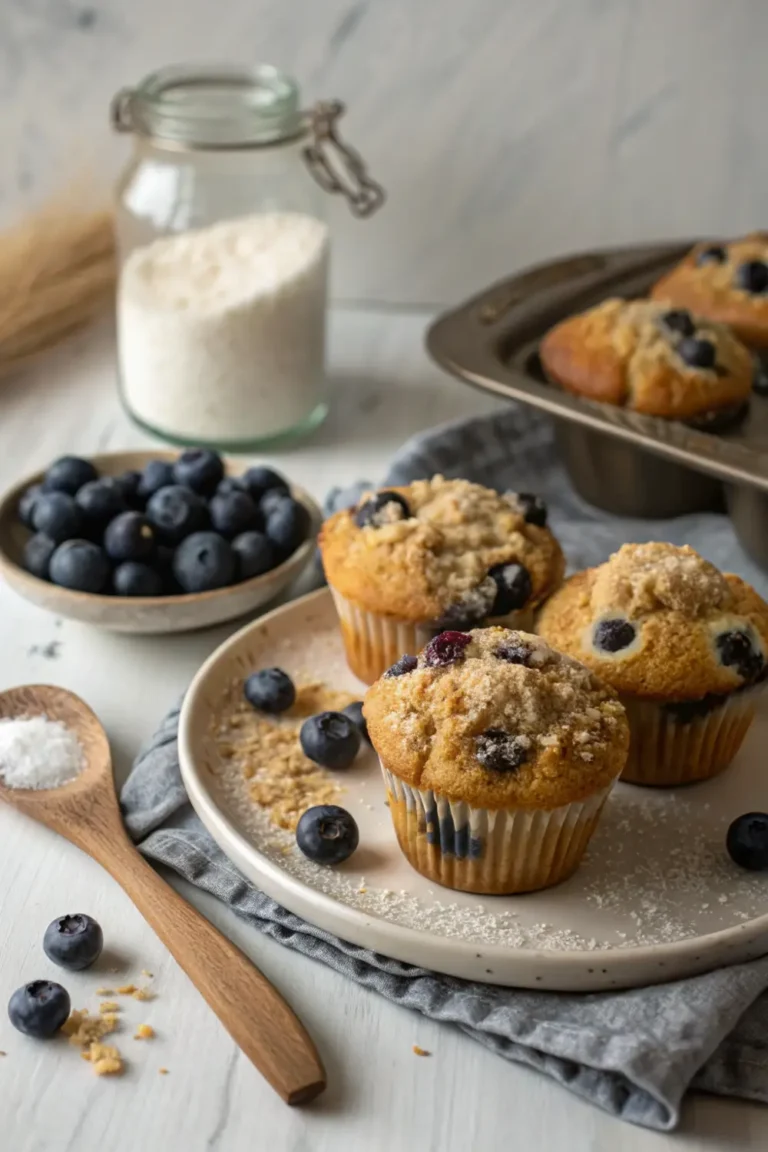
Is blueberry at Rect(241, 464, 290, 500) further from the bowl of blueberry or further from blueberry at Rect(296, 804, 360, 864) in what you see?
blueberry at Rect(296, 804, 360, 864)

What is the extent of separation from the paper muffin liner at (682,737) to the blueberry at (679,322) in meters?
0.77

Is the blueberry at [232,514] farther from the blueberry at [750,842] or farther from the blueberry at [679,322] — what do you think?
the blueberry at [750,842]

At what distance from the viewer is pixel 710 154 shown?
2756mm

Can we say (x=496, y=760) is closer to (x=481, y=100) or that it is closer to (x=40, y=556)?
(x=40, y=556)

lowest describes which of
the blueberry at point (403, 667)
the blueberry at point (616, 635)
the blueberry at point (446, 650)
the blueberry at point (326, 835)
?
the blueberry at point (326, 835)

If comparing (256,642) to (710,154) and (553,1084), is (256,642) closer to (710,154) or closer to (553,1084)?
(553,1084)

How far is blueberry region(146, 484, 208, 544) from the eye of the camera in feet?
6.38

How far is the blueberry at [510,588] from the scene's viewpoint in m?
1.67

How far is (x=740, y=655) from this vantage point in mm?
1543

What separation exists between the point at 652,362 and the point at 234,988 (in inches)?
48.0

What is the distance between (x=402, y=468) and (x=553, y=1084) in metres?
1.14

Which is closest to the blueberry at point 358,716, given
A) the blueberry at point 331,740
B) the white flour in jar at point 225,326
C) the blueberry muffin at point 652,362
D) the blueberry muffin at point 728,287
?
the blueberry at point 331,740

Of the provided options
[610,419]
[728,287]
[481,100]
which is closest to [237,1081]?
[610,419]

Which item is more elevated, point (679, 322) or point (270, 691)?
point (679, 322)
